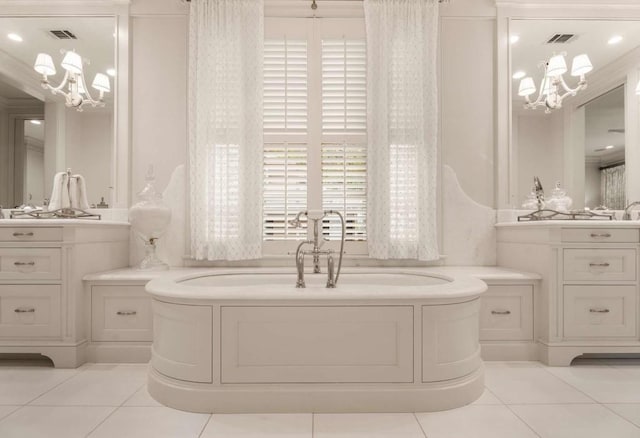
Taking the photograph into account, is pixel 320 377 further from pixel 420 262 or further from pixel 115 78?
pixel 115 78

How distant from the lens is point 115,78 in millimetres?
3088

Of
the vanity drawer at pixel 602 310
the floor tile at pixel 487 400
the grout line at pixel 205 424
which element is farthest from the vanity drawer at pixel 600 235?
the grout line at pixel 205 424

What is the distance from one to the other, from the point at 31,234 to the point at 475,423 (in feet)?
8.76

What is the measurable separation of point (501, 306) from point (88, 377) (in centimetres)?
258

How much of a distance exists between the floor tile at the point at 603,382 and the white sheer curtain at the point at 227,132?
2.16 m

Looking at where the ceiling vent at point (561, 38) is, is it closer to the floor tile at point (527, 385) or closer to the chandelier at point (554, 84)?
the chandelier at point (554, 84)

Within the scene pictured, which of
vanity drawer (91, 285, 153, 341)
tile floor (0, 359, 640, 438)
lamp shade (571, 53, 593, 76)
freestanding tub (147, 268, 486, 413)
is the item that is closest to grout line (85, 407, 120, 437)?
tile floor (0, 359, 640, 438)

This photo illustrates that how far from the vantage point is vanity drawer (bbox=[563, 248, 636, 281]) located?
2439 millimetres

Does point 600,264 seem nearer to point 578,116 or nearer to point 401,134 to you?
Result: point 578,116

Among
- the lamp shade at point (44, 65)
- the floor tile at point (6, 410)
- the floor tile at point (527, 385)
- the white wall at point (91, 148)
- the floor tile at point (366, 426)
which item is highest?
the lamp shade at point (44, 65)

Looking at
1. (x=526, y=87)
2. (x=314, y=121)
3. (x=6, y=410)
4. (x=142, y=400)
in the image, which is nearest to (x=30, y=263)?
(x=6, y=410)

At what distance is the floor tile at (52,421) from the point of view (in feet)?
5.39

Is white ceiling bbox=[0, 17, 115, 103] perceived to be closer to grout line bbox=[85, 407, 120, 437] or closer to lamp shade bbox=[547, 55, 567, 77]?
grout line bbox=[85, 407, 120, 437]

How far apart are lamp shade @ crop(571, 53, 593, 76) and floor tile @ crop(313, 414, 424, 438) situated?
9.80 feet
